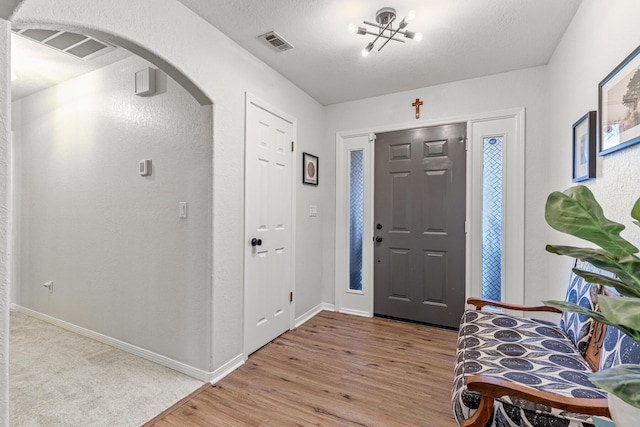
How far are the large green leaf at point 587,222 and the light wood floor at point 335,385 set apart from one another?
1.47 metres

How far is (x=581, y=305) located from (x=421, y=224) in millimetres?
1670

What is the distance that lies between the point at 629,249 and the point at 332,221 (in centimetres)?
296

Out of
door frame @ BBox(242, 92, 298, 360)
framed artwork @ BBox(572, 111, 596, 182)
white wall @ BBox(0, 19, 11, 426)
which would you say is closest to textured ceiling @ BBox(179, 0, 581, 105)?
door frame @ BBox(242, 92, 298, 360)

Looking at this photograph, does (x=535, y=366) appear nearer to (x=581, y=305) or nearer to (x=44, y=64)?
(x=581, y=305)

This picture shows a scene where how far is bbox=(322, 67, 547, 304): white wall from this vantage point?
2.71 metres

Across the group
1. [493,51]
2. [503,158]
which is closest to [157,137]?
[493,51]

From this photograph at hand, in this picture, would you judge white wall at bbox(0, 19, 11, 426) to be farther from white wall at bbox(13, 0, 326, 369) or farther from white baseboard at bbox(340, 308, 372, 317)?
white baseboard at bbox(340, 308, 372, 317)

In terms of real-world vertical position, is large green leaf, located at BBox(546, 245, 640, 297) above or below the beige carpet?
above

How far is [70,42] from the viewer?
229cm

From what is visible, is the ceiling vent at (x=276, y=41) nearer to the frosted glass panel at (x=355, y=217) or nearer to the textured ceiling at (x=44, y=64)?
the textured ceiling at (x=44, y=64)

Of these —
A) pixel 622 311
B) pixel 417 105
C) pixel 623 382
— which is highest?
pixel 417 105

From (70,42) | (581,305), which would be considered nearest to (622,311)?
(581,305)

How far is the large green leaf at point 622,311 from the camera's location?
1.79 ft

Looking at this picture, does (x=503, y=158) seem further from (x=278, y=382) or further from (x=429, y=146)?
(x=278, y=382)
